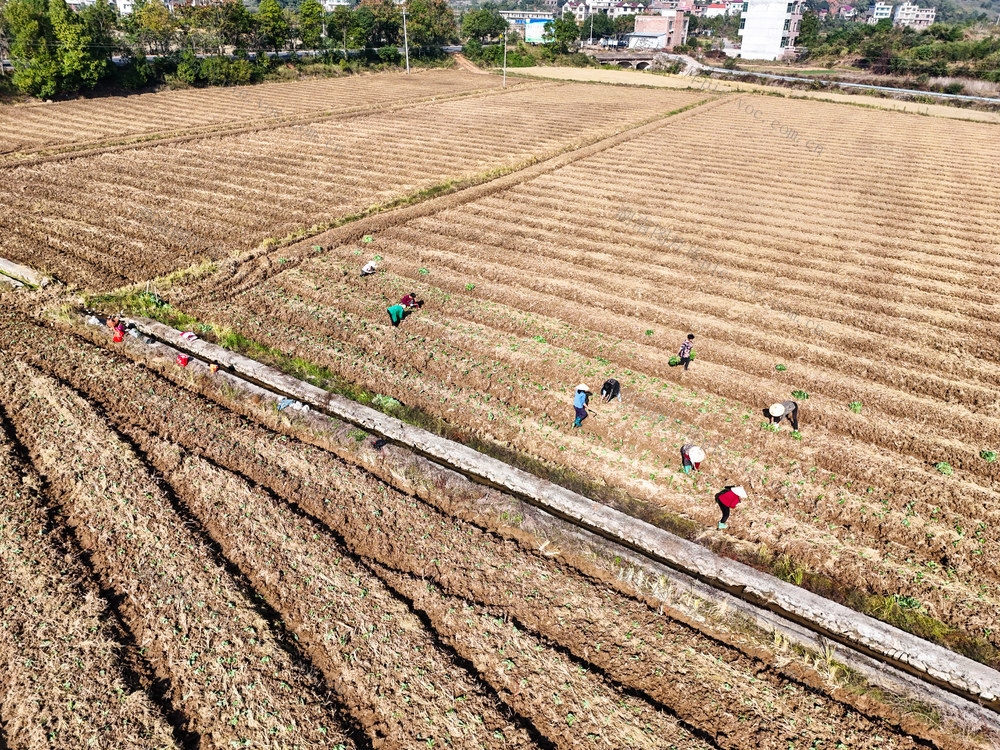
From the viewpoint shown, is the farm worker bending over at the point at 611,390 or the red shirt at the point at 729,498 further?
the farm worker bending over at the point at 611,390

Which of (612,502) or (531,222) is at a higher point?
(531,222)

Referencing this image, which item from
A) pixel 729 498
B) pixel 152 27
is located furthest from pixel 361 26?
pixel 729 498

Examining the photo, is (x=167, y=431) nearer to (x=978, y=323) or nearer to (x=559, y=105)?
(x=978, y=323)

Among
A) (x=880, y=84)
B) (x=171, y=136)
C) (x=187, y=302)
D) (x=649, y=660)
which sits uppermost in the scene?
(x=880, y=84)

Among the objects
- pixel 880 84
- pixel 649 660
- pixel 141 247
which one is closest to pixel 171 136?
pixel 141 247

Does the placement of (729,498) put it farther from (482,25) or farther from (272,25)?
(482,25)

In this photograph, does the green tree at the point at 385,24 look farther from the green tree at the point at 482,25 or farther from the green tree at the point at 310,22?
the green tree at the point at 482,25

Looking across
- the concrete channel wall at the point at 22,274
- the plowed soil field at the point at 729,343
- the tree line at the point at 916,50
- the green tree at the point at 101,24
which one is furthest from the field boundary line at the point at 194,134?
the tree line at the point at 916,50

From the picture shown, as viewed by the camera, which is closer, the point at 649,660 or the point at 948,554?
the point at 649,660
